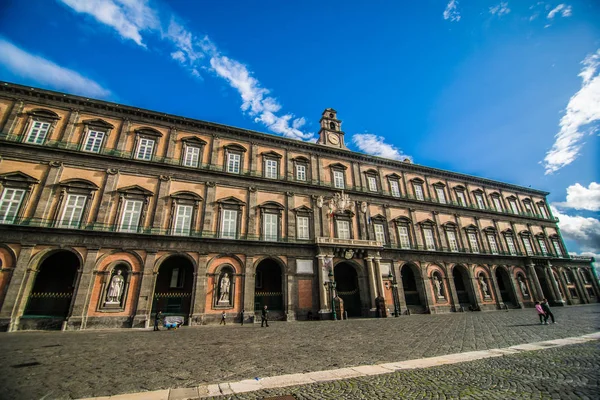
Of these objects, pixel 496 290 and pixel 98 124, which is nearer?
pixel 98 124

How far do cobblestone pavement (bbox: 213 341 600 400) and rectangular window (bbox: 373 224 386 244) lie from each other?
1872 centimetres

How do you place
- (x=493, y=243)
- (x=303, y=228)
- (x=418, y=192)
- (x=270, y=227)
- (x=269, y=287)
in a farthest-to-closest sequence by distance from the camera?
1. (x=493, y=243)
2. (x=418, y=192)
3. (x=303, y=228)
4. (x=270, y=227)
5. (x=269, y=287)

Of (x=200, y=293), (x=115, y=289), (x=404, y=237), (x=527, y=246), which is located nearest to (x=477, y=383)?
(x=200, y=293)

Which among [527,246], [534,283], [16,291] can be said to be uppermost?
[527,246]

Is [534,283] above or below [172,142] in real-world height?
below

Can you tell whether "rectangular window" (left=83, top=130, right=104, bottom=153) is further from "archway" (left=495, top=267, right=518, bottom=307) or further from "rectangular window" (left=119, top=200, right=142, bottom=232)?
"archway" (left=495, top=267, right=518, bottom=307)

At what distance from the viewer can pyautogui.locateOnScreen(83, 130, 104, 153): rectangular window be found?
19.7 meters

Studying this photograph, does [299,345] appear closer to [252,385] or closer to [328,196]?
[252,385]

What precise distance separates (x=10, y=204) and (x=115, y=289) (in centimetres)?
857

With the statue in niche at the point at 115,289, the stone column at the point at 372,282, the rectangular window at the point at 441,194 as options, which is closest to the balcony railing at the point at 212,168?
the rectangular window at the point at 441,194

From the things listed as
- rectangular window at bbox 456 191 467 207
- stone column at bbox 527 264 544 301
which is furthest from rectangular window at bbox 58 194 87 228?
stone column at bbox 527 264 544 301

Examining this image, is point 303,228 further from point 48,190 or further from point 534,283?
point 534,283

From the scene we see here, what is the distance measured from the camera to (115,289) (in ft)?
54.6

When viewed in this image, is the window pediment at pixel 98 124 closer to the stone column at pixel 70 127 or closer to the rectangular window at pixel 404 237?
the stone column at pixel 70 127
